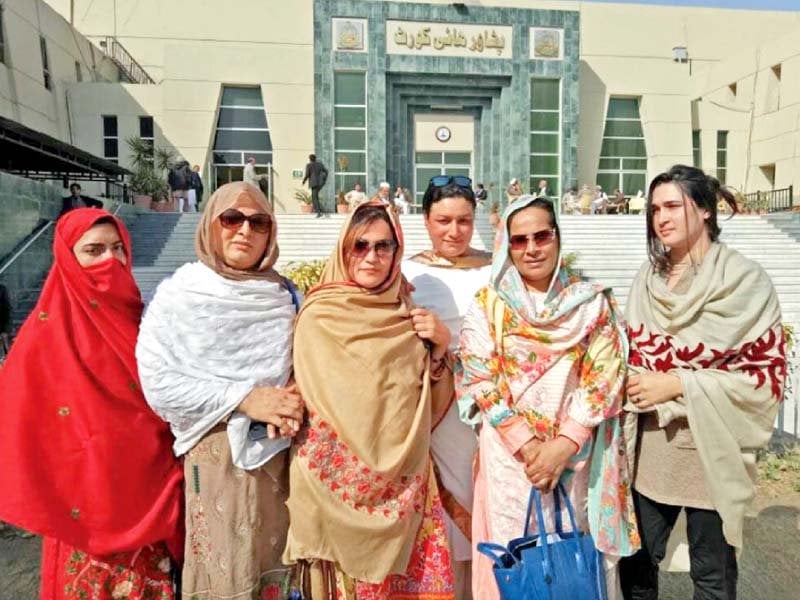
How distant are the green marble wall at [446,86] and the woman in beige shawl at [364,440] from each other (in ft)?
54.8

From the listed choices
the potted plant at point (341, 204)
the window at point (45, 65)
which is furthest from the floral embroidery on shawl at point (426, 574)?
the window at point (45, 65)

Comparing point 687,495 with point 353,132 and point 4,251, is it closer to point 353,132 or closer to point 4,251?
point 4,251

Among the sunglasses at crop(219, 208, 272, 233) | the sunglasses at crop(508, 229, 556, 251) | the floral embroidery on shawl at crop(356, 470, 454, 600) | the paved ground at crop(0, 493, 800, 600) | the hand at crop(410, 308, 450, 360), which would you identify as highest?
the sunglasses at crop(219, 208, 272, 233)

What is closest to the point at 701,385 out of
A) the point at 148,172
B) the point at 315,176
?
the point at 315,176

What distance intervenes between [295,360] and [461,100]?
18.6 metres

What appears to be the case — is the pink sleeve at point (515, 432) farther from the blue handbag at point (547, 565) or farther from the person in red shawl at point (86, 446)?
the person in red shawl at point (86, 446)

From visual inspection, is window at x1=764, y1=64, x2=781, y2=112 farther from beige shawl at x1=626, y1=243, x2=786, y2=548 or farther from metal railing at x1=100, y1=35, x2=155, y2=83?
beige shawl at x1=626, y1=243, x2=786, y2=548

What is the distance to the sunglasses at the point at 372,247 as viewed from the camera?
1977 mm

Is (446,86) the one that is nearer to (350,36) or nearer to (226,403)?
(350,36)

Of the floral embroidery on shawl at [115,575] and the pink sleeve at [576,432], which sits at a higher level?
the pink sleeve at [576,432]

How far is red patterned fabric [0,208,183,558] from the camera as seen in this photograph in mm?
1836

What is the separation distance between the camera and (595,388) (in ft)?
6.29

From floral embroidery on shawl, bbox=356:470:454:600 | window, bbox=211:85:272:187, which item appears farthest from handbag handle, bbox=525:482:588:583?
window, bbox=211:85:272:187

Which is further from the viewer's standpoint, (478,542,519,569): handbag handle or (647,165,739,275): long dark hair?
(647,165,739,275): long dark hair
